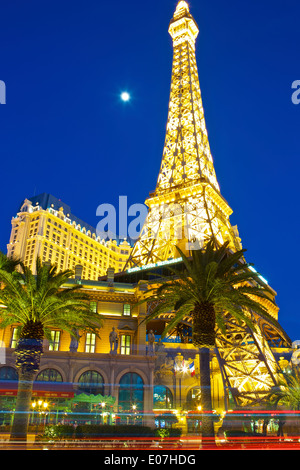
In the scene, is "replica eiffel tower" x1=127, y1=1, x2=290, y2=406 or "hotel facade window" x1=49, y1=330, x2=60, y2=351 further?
"hotel facade window" x1=49, y1=330, x2=60, y2=351

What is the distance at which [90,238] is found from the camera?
490 ft

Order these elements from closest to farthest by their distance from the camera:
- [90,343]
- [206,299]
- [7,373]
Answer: [206,299], [7,373], [90,343]

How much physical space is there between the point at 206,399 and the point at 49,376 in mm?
23435

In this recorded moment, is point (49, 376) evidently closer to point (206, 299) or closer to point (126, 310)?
point (126, 310)

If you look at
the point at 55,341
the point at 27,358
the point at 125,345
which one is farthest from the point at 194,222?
the point at 27,358

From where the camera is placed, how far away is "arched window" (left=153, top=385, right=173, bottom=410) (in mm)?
51359

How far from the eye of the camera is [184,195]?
7394cm

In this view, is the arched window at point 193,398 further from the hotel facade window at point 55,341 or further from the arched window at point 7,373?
the arched window at point 7,373

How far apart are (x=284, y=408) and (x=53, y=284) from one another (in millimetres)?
25759

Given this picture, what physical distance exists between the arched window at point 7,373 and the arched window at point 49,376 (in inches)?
94.6

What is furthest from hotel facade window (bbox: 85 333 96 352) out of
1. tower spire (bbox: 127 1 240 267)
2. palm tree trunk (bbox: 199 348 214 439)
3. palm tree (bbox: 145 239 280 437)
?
palm tree trunk (bbox: 199 348 214 439)

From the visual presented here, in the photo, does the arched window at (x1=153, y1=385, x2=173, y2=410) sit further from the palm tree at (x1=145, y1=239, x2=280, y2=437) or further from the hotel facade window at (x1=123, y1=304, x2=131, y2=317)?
the palm tree at (x1=145, y1=239, x2=280, y2=437)

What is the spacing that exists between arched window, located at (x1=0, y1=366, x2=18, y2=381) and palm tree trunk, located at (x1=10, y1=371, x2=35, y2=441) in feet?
57.4
